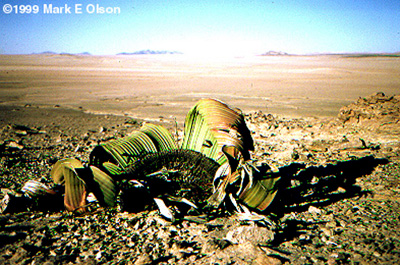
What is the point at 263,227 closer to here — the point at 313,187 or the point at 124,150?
the point at 313,187

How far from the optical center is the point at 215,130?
2.23 metres

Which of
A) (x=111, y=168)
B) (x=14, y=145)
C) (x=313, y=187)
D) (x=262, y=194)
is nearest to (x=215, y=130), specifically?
(x=262, y=194)

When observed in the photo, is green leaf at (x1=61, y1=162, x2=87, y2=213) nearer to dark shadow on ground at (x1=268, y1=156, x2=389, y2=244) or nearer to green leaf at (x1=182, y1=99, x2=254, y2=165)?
green leaf at (x1=182, y1=99, x2=254, y2=165)

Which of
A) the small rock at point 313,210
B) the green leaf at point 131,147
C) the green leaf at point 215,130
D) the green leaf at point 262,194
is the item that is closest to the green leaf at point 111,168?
the green leaf at point 131,147

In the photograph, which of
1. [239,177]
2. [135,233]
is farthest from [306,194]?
[135,233]

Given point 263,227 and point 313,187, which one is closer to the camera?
point 263,227

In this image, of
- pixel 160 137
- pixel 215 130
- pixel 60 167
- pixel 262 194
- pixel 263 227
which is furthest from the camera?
pixel 160 137

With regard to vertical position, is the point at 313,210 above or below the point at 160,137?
below

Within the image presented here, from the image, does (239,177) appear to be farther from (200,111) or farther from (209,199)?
(200,111)

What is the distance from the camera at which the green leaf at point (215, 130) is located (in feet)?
7.03

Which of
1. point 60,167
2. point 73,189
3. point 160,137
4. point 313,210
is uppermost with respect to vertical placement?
point 160,137

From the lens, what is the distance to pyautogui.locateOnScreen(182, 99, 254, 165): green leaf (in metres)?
2.14

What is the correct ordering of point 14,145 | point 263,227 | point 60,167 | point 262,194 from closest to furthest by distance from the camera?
point 263,227 < point 262,194 < point 60,167 < point 14,145

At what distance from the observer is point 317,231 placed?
1.84m
